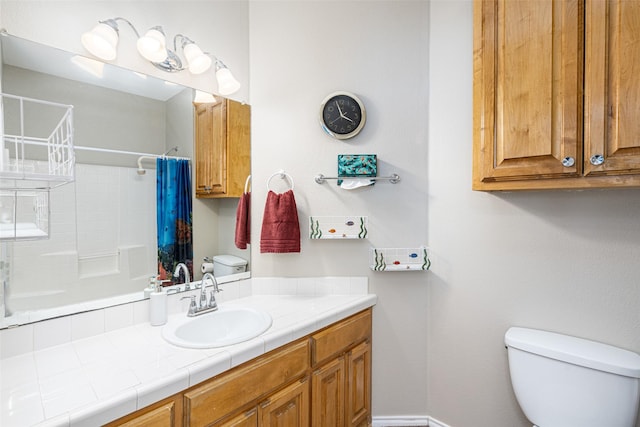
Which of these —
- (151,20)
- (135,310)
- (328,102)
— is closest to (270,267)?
(135,310)

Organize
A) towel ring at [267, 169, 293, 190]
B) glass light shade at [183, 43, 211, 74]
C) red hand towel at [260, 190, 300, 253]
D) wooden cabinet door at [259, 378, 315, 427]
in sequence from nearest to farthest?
wooden cabinet door at [259, 378, 315, 427], glass light shade at [183, 43, 211, 74], red hand towel at [260, 190, 300, 253], towel ring at [267, 169, 293, 190]

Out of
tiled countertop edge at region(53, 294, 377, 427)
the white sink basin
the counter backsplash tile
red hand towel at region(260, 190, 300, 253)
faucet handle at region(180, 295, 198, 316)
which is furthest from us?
red hand towel at region(260, 190, 300, 253)

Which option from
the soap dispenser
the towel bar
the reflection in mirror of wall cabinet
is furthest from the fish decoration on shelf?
the soap dispenser

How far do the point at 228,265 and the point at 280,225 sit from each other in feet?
1.23

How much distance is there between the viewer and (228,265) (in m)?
1.75

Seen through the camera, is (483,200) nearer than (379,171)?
Yes

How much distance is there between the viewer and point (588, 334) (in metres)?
1.37

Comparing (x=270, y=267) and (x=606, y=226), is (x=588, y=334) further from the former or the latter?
(x=270, y=267)

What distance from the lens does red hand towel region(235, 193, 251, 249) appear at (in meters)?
1.77

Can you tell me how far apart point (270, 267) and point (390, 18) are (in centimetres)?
159

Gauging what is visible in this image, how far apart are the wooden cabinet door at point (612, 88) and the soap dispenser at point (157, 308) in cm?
175

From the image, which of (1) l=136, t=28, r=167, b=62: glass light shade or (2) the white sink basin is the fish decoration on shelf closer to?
(2) the white sink basin

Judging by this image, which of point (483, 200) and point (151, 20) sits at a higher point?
→ point (151, 20)

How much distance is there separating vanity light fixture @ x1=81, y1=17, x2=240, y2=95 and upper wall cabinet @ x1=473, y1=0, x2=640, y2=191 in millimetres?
1266
